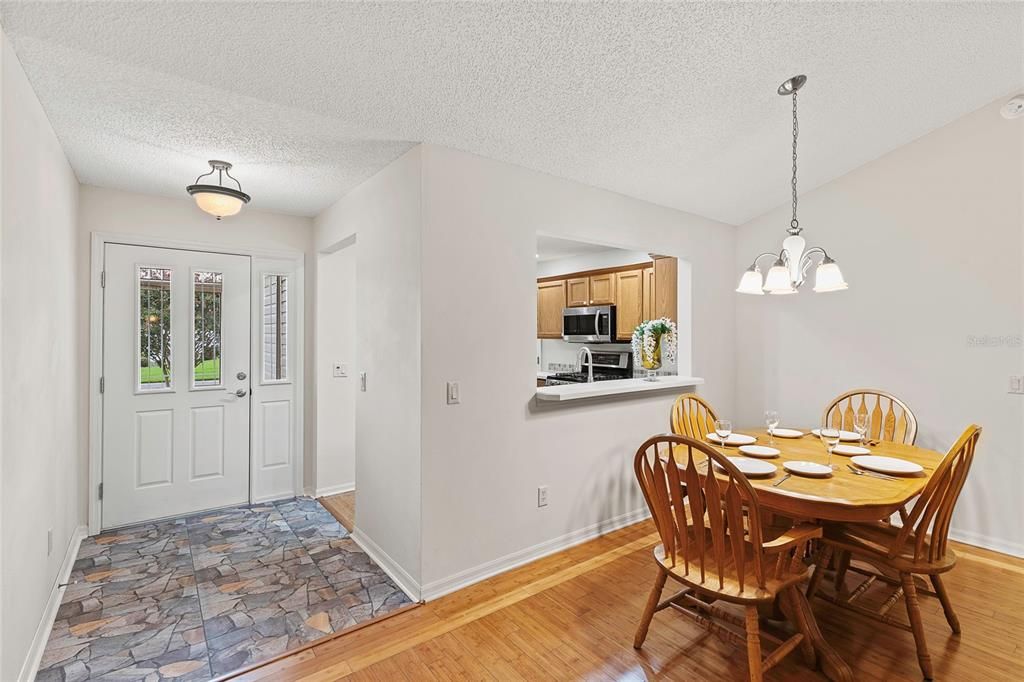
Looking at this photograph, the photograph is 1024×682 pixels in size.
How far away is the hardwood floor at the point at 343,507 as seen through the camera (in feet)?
11.7

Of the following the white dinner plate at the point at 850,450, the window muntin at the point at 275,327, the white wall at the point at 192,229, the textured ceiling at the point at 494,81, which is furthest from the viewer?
the window muntin at the point at 275,327

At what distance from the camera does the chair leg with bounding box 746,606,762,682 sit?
181cm

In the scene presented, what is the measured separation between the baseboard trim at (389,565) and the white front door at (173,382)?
133 centimetres

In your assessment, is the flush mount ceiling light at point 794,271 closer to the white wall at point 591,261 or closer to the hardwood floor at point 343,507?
the white wall at point 591,261

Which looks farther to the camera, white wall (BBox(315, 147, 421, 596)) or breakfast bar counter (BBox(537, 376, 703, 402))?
breakfast bar counter (BBox(537, 376, 703, 402))

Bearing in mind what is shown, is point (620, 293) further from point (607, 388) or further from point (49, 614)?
point (49, 614)

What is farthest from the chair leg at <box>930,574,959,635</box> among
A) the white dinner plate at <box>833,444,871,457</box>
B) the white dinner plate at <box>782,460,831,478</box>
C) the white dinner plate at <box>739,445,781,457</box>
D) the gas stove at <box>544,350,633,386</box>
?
the gas stove at <box>544,350,633,386</box>

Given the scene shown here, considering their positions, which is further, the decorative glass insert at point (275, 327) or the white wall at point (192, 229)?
the decorative glass insert at point (275, 327)

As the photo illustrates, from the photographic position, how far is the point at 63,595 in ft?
8.43

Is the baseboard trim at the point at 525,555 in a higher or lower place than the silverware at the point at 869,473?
lower

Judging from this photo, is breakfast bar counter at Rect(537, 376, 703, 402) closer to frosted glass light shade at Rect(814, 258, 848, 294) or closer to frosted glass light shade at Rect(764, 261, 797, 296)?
frosted glass light shade at Rect(764, 261, 797, 296)

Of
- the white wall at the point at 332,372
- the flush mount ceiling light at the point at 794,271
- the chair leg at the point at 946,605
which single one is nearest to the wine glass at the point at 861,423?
the chair leg at the point at 946,605

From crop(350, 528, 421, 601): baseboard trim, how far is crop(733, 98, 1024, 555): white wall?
3.32 m

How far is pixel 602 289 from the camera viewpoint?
18.1 feet
